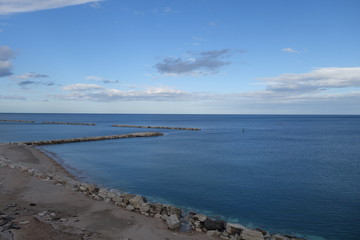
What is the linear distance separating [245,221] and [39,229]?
1078 centimetres

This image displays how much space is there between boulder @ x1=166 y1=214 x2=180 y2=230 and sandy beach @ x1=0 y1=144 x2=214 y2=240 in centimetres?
27

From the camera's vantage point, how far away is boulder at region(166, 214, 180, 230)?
13649 millimetres

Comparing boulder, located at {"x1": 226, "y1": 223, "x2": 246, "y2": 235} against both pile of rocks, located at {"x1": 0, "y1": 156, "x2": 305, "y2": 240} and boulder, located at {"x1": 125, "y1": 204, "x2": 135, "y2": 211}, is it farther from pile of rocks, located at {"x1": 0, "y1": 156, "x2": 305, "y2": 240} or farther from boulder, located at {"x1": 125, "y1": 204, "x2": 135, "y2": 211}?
boulder, located at {"x1": 125, "y1": 204, "x2": 135, "y2": 211}

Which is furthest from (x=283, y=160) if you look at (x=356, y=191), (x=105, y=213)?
(x=105, y=213)

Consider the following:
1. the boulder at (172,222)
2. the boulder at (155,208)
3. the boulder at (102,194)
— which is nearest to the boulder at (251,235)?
the boulder at (172,222)

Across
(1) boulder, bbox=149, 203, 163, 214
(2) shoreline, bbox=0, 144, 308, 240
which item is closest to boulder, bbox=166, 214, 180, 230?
(2) shoreline, bbox=0, 144, 308, 240

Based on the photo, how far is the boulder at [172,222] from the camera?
13.6 meters

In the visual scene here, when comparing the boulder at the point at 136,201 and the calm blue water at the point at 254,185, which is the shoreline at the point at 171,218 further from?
the calm blue water at the point at 254,185

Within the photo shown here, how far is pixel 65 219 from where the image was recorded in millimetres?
13883

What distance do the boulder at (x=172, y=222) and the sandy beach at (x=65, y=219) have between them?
27cm

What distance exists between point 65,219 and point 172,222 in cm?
543

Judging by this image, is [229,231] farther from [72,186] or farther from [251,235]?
[72,186]

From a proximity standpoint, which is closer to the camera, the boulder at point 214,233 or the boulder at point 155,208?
the boulder at point 214,233

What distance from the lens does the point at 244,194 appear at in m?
20.9
